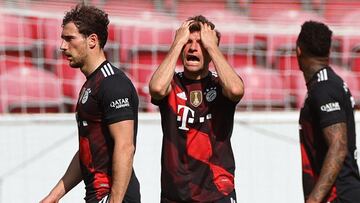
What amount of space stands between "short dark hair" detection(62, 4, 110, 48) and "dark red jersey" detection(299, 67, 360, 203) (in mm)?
1150

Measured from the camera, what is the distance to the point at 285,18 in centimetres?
848

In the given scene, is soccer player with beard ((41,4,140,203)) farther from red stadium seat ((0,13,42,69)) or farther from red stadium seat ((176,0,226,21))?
red stadium seat ((176,0,226,21))

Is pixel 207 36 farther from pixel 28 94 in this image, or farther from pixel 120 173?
pixel 28 94

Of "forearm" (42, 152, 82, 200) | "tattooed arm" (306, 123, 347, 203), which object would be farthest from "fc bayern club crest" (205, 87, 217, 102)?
"forearm" (42, 152, 82, 200)

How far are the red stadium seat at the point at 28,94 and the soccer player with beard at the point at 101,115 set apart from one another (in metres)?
2.74

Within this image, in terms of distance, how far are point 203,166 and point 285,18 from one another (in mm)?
4192

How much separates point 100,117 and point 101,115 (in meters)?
0.01

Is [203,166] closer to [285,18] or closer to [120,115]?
[120,115]

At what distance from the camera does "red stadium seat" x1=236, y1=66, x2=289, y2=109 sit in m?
7.55

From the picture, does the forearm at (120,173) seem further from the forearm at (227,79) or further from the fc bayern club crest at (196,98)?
the forearm at (227,79)

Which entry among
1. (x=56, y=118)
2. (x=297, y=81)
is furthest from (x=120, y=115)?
(x=297, y=81)

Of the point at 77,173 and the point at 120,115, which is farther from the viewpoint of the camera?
the point at 77,173

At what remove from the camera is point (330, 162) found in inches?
175

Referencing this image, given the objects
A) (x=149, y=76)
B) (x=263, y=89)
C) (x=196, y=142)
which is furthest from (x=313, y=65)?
(x=149, y=76)
